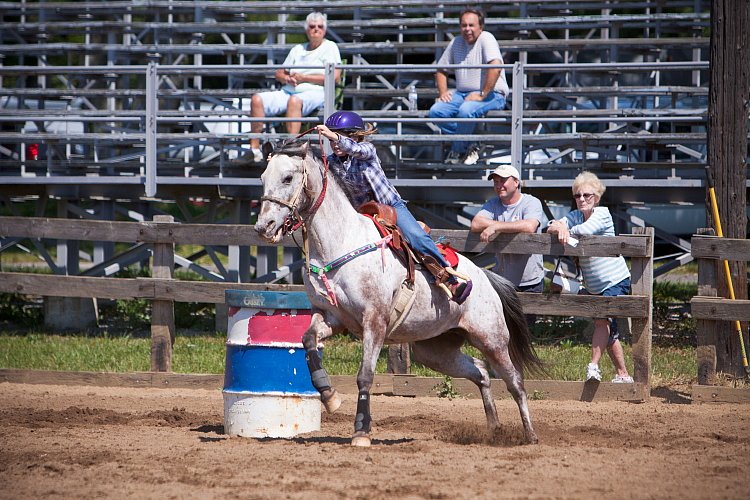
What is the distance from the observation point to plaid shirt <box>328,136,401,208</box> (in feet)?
24.7

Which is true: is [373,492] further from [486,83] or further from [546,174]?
[546,174]

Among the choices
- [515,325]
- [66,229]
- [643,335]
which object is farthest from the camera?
[66,229]

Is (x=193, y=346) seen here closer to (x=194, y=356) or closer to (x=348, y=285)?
(x=194, y=356)

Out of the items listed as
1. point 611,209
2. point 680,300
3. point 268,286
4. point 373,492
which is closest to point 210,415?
point 268,286

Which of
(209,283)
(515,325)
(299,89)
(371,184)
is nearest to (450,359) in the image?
(515,325)

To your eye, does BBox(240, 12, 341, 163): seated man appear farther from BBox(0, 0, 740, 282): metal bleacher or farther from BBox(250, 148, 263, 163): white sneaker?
BBox(0, 0, 740, 282): metal bleacher

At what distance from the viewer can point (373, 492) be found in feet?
18.8

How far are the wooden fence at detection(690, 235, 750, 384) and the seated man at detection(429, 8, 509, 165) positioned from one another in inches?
129

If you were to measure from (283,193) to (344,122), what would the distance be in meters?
0.81

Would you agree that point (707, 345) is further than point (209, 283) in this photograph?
No

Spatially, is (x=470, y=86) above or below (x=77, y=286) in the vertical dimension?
above

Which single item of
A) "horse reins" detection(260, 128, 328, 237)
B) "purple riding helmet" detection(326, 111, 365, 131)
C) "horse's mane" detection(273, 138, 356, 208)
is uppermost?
"purple riding helmet" detection(326, 111, 365, 131)

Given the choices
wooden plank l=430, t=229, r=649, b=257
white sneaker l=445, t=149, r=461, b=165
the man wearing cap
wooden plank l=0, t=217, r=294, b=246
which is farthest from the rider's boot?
white sneaker l=445, t=149, r=461, b=165

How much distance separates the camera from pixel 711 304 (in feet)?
31.1
